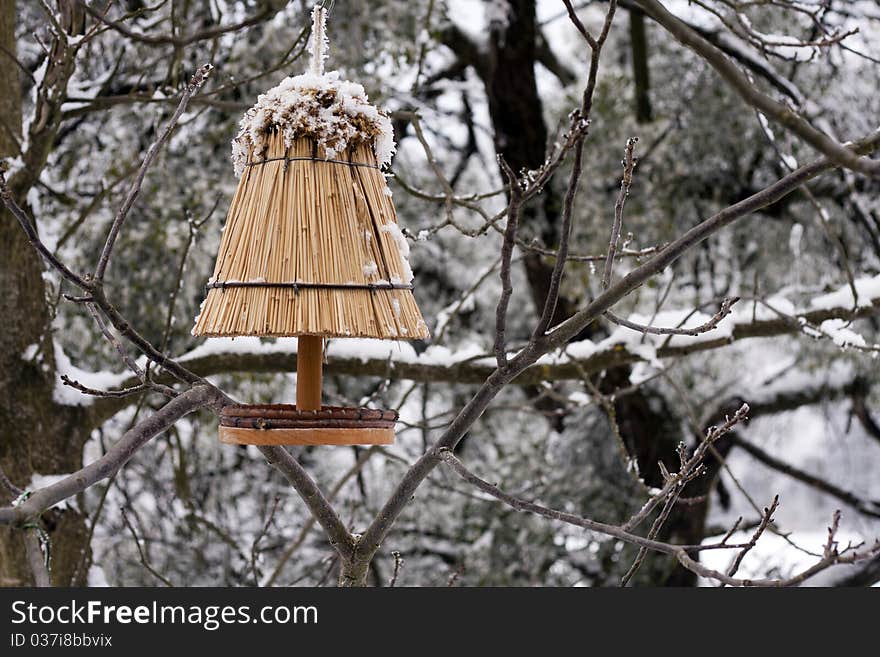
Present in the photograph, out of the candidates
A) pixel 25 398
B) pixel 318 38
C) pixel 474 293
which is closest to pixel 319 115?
pixel 318 38

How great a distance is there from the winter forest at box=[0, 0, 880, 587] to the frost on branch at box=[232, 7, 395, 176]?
0.58 m

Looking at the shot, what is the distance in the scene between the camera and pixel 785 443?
430 centimetres

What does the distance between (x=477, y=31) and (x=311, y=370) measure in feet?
9.76

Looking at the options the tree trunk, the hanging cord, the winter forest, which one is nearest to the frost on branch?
the hanging cord

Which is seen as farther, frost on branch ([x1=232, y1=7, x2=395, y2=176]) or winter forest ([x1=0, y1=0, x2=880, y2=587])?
winter forest ([x1=0, y1=0, x2=880, y2=587])

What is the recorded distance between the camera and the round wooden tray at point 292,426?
93cm

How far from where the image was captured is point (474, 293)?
3.62m

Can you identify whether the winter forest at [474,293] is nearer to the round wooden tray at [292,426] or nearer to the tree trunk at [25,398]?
the tree trunk at [25,398]

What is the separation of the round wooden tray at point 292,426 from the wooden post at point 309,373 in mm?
40

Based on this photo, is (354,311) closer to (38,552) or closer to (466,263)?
(38,552)

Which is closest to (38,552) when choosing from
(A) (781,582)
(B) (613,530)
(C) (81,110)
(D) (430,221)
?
(B) (613,530)

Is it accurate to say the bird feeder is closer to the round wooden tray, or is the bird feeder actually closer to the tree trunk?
the round wooden tray

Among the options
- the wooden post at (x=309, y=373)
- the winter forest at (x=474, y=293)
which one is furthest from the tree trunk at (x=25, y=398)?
the wooden post at (x=309, y=373)

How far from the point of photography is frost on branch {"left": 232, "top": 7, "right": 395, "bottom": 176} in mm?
1009
